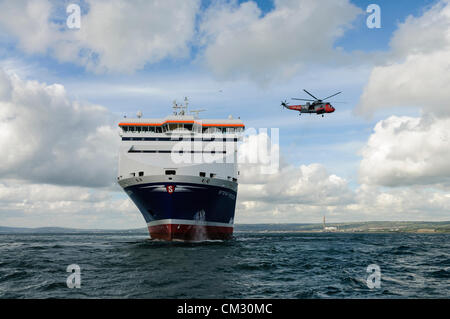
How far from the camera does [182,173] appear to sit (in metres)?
33.8

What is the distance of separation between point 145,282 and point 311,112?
26675 mm

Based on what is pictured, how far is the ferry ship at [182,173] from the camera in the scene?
104 feet

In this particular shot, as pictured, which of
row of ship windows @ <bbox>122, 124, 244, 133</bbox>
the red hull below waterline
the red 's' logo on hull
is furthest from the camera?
row of ship windows @ <bbox>122, 124, 244, 133</bbox>

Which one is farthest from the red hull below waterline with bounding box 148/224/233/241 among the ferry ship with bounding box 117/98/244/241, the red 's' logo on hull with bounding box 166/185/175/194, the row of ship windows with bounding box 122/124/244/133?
the row of ship windows with bounding box 122/124/244/133

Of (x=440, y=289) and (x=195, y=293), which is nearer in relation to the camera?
(x=195, y=293)

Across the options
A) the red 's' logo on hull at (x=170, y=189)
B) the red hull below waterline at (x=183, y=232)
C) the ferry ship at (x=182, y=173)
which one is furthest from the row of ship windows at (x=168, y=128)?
the red hull below waterline at (x=183, y=232)

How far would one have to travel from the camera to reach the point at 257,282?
15406 millimetres

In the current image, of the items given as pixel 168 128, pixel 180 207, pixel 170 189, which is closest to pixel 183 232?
pixel 180 207

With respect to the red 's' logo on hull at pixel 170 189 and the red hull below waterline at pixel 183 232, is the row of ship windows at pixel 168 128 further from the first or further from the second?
the red hull below waterline at pixel 183 232

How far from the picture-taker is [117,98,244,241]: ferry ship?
31609mm

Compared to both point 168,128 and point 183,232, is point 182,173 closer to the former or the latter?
point 183,232

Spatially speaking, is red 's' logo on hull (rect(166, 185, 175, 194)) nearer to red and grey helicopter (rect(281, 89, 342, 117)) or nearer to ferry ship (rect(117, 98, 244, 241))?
ferry ship (rect(117, 98, 244, 241))

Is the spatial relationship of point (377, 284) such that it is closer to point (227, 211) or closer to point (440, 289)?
point (440, 289)
